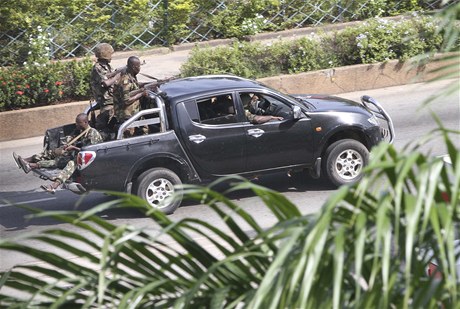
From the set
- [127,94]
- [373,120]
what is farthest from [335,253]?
[373,120]

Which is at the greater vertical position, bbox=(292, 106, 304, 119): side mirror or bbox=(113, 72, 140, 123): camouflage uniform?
bbox=(113, 72, 140, 123): camouflage uniform

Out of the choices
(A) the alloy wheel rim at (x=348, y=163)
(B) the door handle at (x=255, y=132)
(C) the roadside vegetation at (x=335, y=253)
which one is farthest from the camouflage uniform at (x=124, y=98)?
(C) the roadside vegetation at (x=335, y=253)

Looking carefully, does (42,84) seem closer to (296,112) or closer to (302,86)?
(302,86)

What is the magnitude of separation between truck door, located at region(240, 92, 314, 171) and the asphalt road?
0.57m

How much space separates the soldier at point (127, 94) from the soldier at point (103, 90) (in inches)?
14.7

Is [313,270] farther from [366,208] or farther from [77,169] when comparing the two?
[77,169]

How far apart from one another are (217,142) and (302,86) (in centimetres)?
684

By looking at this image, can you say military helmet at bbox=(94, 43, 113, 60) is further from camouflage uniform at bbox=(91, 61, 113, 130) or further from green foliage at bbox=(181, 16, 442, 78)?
green foliage at bbox=(181, 16, 442, 78)

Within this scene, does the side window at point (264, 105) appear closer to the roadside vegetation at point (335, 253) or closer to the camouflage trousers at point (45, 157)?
the camouflage trousers at point (45, 157)

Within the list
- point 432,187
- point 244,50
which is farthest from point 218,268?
point 244,50

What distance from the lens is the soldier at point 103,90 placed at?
13.1m

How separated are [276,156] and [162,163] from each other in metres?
1.53

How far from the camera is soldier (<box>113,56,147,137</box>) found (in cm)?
1241

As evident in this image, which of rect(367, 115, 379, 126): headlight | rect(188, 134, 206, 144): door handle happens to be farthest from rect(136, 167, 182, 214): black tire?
rect(367, 115, 379, 126): headlight
